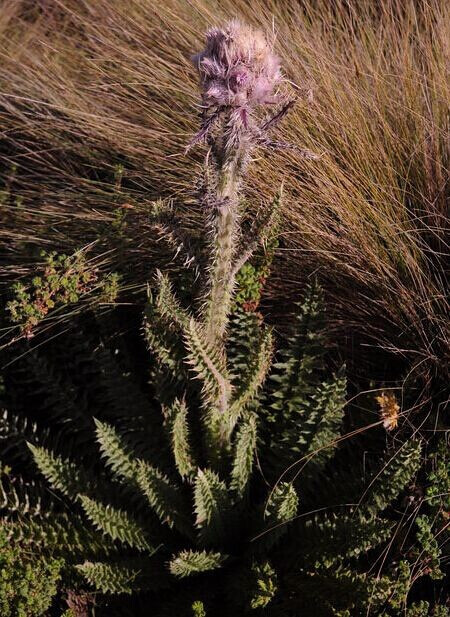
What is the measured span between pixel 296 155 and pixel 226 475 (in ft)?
4.19

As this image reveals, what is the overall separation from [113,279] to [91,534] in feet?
2.79

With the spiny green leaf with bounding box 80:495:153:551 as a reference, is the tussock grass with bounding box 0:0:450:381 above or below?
above

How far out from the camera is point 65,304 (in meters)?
2.45

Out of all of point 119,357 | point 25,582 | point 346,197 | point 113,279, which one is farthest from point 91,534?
point 346,197

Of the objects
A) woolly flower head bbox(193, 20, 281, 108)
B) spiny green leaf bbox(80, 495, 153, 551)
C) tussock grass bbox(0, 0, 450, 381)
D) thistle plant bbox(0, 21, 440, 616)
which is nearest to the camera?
woolly flower head bbox(193, 20, 281, 108)

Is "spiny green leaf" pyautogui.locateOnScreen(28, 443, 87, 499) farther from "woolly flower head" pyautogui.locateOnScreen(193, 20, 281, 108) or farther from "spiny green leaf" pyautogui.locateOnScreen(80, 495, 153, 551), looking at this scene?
"woolly flower head" pyautogui.locateOnScreen(193, 20, 281, 108)

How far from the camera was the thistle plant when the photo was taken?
5.74 ft

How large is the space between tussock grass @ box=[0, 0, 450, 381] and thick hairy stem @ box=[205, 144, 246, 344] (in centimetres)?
55

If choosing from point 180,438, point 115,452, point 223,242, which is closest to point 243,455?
point 180,438

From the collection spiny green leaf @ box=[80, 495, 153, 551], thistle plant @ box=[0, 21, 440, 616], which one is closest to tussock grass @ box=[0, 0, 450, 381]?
thistle plant @ box=[0, 21, 440, 616]

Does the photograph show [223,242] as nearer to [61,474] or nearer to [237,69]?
[237,69]

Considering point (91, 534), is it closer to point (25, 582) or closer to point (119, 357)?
point (25, 582)

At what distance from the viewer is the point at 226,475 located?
213cm

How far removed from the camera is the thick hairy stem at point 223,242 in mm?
1638
